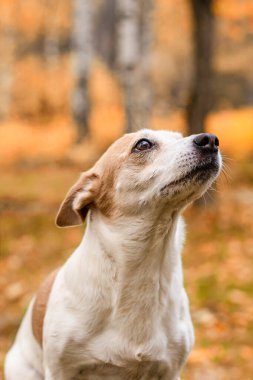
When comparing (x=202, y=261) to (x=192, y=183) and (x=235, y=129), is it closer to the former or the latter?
(x=192, y=183)

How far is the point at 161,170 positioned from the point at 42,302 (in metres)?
1.21

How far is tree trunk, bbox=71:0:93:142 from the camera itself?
1554 cm

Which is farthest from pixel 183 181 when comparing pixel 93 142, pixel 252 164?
pixel 93 142

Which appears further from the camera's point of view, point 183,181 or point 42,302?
point 42,302

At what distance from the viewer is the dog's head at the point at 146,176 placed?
3.04 m

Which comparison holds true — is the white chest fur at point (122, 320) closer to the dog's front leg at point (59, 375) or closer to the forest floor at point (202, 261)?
the dog's front leg at point (59, 375)

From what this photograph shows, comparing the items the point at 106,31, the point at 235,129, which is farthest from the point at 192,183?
the point at 106,31

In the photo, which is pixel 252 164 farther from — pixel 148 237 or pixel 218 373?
pixel 148 237

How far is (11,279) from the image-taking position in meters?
7.23

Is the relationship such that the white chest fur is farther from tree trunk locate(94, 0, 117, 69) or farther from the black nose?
tree trunk locate(94, 0, 117, 69)

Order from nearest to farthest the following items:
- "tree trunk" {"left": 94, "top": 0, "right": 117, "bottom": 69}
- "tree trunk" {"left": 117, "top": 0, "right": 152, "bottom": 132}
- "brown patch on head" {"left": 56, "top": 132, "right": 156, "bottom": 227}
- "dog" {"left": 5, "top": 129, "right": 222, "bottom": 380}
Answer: "dog" {"left": 5, "top": 129, "right": 222, "bottom": 380}
"brown patch on head" {"left": 56, "top": 132, "right": 156, "bottom": 227}
"tree trunk" {"left": 117, "top": 0, "right": 152, "bottom": 132}
"tree trunk" {"left": 94, "top": 0, "right": 117, "bottom": 69}

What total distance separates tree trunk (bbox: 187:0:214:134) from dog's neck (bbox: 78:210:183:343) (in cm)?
608

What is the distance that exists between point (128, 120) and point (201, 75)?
4.36 ft

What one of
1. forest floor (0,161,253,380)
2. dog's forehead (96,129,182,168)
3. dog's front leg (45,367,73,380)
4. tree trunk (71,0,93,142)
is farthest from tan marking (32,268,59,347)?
tree trunk (71,0,93,142)
